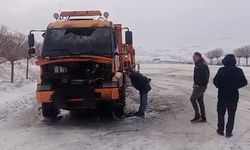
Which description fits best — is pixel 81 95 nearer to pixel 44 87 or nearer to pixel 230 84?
pixel 44 87

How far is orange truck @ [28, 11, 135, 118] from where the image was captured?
11766mm

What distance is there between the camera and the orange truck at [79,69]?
38.6 ft

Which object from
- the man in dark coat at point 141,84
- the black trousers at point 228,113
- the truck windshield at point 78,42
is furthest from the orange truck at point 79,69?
the black trousers at point 228,113

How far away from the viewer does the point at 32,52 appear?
45.4 feet

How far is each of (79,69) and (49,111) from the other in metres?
1.56

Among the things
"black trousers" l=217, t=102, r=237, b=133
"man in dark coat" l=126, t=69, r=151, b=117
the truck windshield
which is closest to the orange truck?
the truck windshield

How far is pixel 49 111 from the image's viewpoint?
41.8 ft

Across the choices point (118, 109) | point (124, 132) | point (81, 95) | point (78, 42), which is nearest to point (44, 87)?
point (81, 95)

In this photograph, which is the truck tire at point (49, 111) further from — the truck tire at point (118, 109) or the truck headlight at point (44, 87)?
the truck tire at point (118, 109)

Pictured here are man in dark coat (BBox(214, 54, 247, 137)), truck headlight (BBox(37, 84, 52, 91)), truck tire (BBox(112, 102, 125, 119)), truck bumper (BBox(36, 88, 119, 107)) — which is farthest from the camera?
truck tire (BBox(112, 102, 125, 119))

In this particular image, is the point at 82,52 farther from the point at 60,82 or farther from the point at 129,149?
the point at 129,149

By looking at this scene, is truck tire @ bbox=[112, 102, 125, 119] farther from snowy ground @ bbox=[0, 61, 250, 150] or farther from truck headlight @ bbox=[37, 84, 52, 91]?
truck headlight @ bbox=[37, 84, 52, 91]

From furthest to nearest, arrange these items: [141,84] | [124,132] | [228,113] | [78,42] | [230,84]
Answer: [141,84] → [78,42] → [124,132] → [228,113] → [230,84]

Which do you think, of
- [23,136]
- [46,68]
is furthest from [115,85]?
[23,136]
